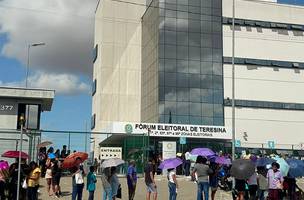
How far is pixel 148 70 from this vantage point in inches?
2544

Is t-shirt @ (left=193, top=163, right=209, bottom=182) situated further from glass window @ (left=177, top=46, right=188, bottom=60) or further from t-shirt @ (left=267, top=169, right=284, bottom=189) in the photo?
glass window @ (left=177, top=46, right=188, bottom=60)

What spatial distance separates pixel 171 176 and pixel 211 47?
4507cm

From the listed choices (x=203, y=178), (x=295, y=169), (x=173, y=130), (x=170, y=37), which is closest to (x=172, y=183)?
(x=203, y=178)

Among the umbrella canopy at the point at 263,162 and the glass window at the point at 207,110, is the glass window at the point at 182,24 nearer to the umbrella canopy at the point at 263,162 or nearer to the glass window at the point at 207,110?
the glass window at the point at 207,110

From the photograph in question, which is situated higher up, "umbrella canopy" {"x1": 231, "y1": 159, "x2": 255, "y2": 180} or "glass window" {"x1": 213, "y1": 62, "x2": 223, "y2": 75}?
"glass window" {"x1": 213, "y1": 62, "x2": 223, "y2": 75}

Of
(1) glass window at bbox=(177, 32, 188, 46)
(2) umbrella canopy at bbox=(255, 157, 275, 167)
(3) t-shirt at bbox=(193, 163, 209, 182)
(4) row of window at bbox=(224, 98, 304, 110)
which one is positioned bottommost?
(3) t-shirt at bbox=(193, 163, 209, 182)

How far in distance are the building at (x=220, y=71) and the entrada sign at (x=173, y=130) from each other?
→ 1.16m

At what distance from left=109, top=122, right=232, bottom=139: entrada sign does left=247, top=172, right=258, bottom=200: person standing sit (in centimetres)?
3172

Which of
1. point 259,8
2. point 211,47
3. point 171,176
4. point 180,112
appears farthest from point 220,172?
point 259,8

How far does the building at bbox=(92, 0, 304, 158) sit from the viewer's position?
192 ft

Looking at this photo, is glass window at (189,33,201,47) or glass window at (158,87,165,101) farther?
glass window at (189,33,201,47)

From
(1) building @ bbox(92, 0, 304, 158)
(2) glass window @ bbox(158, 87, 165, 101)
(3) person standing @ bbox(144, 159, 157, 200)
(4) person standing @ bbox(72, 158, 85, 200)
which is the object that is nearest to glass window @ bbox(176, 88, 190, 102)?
(1) building @ bbox(92, 0, 304, 158)

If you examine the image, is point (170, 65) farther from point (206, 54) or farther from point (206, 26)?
point (206, 26)

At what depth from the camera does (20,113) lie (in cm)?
2748
